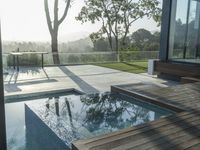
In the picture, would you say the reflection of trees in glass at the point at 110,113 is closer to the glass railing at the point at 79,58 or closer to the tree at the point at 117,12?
the glass railing at the point at 79,58

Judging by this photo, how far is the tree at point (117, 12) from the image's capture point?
51.5 ft

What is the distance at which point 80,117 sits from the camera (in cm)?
375

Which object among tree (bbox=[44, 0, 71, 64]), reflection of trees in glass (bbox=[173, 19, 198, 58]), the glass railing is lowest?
the glass railing

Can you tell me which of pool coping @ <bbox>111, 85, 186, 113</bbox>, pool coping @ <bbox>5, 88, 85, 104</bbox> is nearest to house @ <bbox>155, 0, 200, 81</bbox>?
pool coping @ <bbox>111, 85, 186, 113</bbox>

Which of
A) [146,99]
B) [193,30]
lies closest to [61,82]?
[146,99]

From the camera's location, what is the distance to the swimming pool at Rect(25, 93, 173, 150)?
3006 millimetres

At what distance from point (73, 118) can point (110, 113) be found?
27.1 inches

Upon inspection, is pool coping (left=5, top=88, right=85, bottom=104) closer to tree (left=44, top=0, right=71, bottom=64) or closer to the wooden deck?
the wooden deck

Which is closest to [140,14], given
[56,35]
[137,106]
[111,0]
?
[111,0]

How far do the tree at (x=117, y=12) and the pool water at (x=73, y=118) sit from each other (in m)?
12.0

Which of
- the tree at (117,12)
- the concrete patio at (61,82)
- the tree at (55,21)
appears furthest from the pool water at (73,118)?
the tree at (117,12)

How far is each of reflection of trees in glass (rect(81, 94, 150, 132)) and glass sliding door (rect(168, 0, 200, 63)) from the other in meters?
3.71

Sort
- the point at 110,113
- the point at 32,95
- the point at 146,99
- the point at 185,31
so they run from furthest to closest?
the point at 185,31, the point at 32,95, the point at 146,99, the point at 110,113

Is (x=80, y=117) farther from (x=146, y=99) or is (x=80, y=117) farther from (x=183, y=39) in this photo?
(x=183, y=39)
